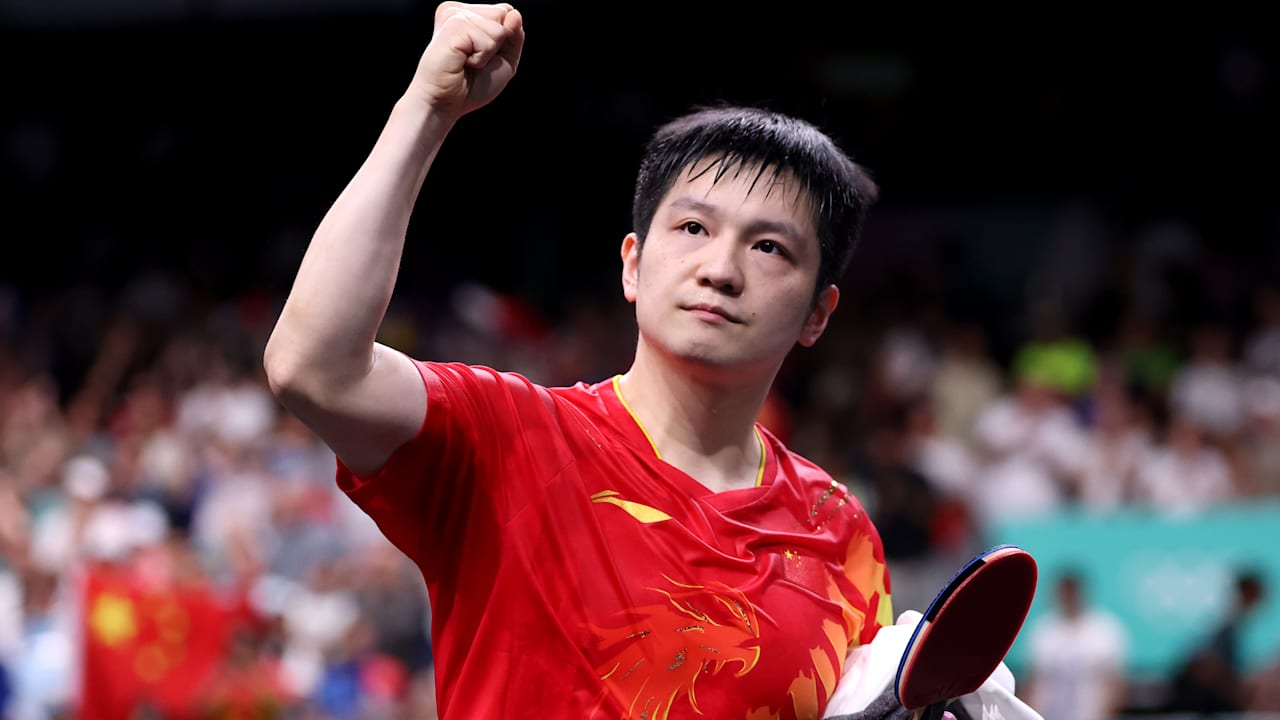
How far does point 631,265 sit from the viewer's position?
270 cm

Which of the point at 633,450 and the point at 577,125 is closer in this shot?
the point at 633,450

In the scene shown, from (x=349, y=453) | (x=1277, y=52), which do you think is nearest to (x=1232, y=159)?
(x=1277, y=52)

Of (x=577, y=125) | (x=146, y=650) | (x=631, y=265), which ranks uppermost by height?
(x=631, y=265)

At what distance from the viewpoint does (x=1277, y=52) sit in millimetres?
13547

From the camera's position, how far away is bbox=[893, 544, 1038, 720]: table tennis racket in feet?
7.80

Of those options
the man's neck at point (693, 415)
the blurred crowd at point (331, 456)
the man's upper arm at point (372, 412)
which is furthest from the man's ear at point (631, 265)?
the blurred crowd at point (331, 456)

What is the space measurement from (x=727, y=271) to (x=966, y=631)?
682mm

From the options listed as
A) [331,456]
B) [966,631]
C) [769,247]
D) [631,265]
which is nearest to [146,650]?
[331,456]

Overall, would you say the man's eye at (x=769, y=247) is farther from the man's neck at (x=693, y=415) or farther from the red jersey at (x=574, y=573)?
the red jersey at (x=574, y=573)

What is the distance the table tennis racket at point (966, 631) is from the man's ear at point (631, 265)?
0.73 m

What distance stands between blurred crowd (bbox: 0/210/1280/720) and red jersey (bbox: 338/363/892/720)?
5.01m

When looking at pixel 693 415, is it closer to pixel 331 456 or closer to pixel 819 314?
pixel 819 314

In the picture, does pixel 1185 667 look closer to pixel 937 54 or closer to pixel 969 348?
pixel 969 348

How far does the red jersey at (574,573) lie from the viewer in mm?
2258
